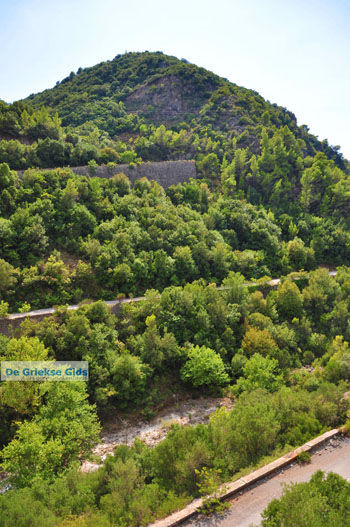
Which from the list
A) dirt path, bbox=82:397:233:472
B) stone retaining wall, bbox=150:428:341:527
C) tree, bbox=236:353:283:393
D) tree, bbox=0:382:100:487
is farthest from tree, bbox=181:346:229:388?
stone retaining wall, bbox=150:428:341:527

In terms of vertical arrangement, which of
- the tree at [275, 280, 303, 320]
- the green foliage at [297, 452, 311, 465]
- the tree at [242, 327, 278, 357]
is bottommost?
the green foliage at [297, 452, 311, 465]

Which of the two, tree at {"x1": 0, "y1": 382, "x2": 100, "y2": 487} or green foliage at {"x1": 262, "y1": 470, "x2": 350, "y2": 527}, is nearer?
green foliage at {"x1": 262, "y1": 470, "x2": 350, "y2": 527}

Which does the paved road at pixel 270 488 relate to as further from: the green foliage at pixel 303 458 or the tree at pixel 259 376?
the tree at pixel 259 376

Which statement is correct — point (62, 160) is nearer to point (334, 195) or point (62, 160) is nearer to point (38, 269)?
point (38, 269)

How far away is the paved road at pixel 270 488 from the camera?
36.0 feet

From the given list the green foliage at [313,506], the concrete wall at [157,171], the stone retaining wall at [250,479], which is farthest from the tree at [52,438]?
the concrete wall at [157,171]

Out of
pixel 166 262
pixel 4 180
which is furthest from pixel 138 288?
pixel 4 180

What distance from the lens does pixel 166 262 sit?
110 feet

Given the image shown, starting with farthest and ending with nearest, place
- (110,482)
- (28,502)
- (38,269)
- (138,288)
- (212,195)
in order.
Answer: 1. (212,195)
2. (138,288)
3. (38,269)
4. (110,482)
5. (28,502)

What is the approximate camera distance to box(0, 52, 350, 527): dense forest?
14.1m

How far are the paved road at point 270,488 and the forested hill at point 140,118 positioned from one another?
39.2 m

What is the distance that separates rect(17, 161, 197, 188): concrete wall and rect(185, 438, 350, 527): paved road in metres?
37.8

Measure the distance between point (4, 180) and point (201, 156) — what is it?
34.0m

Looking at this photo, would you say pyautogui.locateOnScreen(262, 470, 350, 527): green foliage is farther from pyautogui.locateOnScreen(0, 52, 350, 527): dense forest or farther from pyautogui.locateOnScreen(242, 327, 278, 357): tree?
pyautogui.locateOnScreen(242, 327, 278, 357): tree
